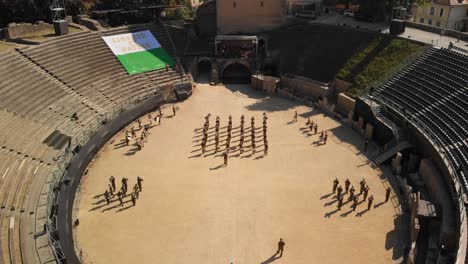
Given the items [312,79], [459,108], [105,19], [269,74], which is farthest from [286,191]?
[105,19]

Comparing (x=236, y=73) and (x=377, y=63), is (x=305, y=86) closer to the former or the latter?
(x=377, y=63)

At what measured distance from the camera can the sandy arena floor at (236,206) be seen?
986 inches

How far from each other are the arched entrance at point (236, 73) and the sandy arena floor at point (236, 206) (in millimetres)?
14439

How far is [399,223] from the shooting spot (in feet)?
89.0

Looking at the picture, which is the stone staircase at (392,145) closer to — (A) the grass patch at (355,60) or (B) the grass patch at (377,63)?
(B) the grass patch at (377,63)

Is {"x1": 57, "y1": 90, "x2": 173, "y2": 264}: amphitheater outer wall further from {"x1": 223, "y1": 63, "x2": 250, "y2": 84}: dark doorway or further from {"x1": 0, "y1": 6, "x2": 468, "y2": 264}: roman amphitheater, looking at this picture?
{"x1": 223, "y1": 63, "x2": 250, "y2": 84}: dark doorway

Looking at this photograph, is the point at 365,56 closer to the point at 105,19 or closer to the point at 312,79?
the point at 312,79

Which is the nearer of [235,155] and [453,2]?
[235,155]

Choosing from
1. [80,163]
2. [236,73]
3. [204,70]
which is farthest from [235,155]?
[204,70]

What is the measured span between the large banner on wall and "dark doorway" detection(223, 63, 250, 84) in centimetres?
694

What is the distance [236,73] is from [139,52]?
39.6ft

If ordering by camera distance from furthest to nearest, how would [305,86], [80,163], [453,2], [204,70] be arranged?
[453,2]
[204,70]
[305,86]
[80,163]

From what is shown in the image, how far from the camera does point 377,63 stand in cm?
4419

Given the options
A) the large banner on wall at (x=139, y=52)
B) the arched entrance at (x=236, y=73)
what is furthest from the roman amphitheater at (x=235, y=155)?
the arched entrance at (x=236, y=73)
